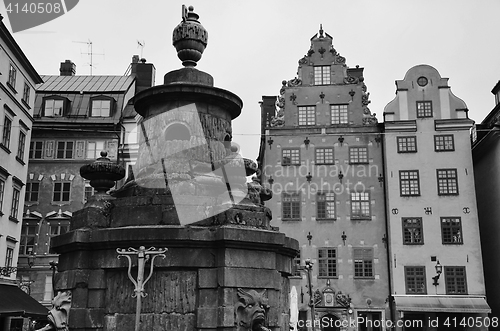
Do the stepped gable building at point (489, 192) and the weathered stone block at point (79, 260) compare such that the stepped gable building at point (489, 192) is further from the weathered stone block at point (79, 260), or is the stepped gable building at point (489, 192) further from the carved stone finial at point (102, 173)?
the weathered stone block at point (79, 260)

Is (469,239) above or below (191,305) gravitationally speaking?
above

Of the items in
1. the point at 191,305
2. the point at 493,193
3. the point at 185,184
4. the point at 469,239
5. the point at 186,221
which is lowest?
the point at 191,305

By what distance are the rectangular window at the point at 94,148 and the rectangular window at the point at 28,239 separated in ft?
16.5

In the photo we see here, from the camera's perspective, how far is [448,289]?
3198 centimetres

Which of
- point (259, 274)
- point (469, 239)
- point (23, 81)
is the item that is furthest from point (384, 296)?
point (259, 274)

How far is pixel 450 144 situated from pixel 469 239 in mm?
5308

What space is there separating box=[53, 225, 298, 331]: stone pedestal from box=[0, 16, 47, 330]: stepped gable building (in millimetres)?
18099

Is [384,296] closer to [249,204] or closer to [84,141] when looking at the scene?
[84,141]

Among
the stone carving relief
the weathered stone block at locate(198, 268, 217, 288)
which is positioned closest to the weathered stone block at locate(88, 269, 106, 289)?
the stone carving relief

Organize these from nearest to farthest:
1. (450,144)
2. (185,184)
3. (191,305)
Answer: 1. (191,305)
2. (185,184)
3. (450,144)

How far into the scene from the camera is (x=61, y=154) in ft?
116

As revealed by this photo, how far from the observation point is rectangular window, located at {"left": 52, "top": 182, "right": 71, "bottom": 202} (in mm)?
34713

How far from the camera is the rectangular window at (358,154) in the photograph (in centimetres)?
3412

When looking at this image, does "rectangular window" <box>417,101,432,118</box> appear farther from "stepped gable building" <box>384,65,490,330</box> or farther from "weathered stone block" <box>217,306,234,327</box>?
"weathered stone block" <box>217,306,234,327</box>
